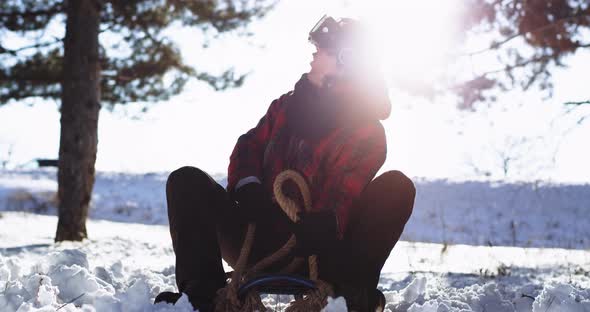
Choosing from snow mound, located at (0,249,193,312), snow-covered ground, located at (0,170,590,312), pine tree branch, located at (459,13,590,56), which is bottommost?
snow-covered ground, located at (0,170,590,312)

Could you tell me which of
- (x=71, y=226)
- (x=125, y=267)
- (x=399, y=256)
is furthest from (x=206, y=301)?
(x=71, y=226)

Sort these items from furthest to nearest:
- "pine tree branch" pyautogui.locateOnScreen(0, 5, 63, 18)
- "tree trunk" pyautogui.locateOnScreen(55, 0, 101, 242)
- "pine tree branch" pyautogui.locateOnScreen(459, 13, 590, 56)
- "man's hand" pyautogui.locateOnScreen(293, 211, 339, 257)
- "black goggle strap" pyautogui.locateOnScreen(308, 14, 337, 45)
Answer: "pine tree branch" pyautogui.locateOnScreen(0, 5, 63, 18), "tree trunk" pyautogui.locateOnScreen(55, 0, 101, 242), "pine tree branch" pyautogui.locateOnScreen(459, 13, 590, 56), "black goggle strap" pyautogui.locateOnScreen(308, 14, 337, 45), "man's hand" pyautogui.locateOnScreen(293, 211, 339, 257)

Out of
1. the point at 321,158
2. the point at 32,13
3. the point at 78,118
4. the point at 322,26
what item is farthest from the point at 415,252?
the point at 32,13

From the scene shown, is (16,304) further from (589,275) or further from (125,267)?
(589,275)

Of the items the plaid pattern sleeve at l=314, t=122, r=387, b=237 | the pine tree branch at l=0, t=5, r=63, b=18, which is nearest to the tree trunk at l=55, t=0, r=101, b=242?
the pine tree branch at l=0, t=5, r=63, b=18

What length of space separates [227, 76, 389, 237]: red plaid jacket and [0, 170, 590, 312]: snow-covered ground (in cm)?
50

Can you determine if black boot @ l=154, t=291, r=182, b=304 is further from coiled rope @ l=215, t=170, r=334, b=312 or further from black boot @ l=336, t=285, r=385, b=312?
black boot @ l=336, t=285, r=385, b=312

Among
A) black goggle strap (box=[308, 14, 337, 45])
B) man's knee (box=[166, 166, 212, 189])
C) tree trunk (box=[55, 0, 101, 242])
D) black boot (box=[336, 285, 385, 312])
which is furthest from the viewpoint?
tree trunk (box=[55, 0, 101, 242])

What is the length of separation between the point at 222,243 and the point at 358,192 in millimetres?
619

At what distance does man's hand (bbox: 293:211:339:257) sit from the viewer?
6.53 feet

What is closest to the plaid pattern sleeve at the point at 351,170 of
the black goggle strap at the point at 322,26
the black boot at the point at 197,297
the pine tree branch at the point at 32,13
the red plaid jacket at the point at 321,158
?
the red plaid jacket at the point at 321,158

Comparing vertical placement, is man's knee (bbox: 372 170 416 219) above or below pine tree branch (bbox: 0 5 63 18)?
below

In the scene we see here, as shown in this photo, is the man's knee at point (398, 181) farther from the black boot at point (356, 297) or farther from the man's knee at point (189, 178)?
the man's knee at point (189, 178)

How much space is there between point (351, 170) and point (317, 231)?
1.12ft
